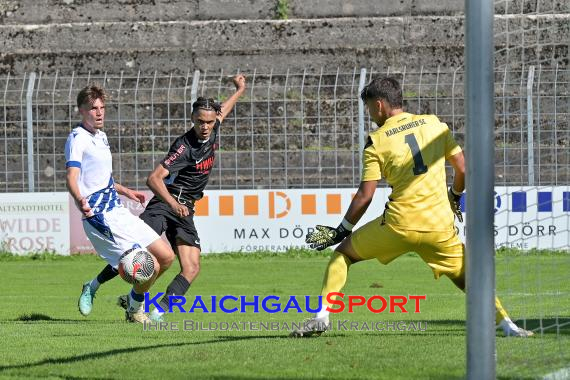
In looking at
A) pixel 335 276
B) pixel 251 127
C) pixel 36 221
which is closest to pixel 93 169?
pixel 335 276

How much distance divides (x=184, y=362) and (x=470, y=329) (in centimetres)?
236

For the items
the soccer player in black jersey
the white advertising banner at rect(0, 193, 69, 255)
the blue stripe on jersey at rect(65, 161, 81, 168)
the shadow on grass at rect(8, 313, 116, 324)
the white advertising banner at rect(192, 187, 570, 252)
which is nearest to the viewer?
the blue stripe on jersey at rect(65, 161, 81, 168)

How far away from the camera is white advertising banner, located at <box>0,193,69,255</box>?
19594 millimetres

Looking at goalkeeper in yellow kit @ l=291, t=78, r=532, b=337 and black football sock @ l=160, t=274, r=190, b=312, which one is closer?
goalkeeper in yellow kit @ l=291, t=78, r=532, b=337

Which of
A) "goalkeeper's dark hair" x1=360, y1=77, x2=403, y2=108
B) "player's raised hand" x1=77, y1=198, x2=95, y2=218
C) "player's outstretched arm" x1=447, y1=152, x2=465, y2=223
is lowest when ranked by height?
"player's raised hand" x1=77, y1=198, x2=95, y2=218

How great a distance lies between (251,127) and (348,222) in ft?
38.2

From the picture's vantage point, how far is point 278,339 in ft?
29.5

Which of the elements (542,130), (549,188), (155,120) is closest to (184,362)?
(549,188)

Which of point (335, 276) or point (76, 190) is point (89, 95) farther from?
point (335, 276)

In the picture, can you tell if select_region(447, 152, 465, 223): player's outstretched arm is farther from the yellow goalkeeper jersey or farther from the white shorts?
the white shorts

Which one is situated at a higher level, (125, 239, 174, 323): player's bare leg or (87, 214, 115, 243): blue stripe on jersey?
(87, 214, 115, 243): blue stripe on jersey

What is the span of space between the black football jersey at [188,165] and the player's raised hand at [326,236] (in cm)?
302

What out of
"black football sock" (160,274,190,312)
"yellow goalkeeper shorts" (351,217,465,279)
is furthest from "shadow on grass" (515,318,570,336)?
"black football sock" (160,274,190,312)

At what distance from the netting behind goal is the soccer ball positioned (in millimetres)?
3062
